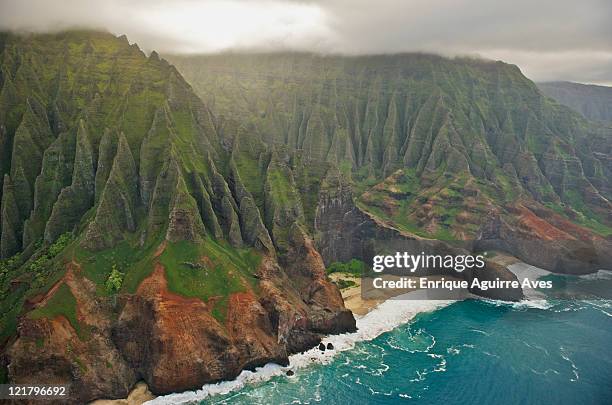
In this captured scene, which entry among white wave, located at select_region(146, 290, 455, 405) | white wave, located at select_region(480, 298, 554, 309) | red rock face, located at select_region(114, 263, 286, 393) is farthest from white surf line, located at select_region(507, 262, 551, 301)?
red rock face, located at select_region(114, 263, 286, 393)

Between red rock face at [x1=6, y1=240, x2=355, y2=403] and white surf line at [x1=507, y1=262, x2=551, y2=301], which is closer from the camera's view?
red rock face at [x1=6, y1=240, x2=355, y2=403]

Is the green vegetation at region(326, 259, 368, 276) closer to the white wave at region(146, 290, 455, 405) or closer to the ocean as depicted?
the white wave at region(146, 290, 455, 405)

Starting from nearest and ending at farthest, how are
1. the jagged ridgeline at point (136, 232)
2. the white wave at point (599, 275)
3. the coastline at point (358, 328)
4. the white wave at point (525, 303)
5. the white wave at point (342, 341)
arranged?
1. the coastline at point (358, 328)
2. the white wave at point (342, 341)
3. the jagged ridgeline at point (136, 232)
4. the white wave at point (525, 303)
5. the white wave at point (599, 275)

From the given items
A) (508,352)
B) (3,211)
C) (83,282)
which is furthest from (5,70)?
(508,352)

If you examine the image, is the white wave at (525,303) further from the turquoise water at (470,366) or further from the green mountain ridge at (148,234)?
the turquoise water at (470,366)

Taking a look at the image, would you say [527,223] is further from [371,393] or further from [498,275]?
[371,393]

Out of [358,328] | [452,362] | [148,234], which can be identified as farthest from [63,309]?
[452,362]

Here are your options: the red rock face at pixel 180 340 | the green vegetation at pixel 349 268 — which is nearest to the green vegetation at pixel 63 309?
the red rock face at pixel 180 340
